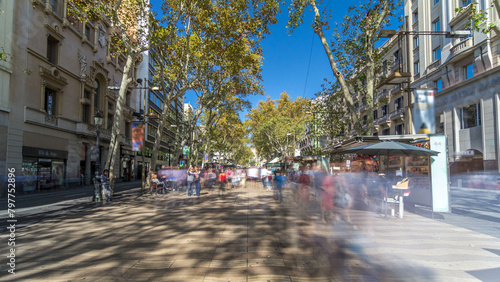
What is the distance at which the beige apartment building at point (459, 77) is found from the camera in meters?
20.0

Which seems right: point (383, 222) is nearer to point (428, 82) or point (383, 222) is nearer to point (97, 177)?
point (97, 177)

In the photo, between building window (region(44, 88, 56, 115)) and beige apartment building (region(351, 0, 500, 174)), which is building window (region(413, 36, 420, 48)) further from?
building window (region(44, 88, 56, 115))

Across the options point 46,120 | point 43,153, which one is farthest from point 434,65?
point 43,153

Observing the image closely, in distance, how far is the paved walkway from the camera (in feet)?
13.5

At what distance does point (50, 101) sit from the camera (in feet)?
68.7

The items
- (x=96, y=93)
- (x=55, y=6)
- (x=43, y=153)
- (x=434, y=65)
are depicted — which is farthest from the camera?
(x=96, y=93)

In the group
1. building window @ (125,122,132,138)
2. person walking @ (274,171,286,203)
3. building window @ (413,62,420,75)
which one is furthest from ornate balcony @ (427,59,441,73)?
building window @ (125,122,132,138)

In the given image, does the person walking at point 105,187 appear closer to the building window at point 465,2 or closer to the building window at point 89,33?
the building window at point 89,33

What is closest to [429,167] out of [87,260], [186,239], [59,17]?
[186,239]

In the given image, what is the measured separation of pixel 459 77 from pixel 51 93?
3292 cm

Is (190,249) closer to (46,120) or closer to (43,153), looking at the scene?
(43,153)

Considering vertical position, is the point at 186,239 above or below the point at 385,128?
below

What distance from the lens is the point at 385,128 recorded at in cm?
3534

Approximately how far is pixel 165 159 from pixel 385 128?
3889 cm
